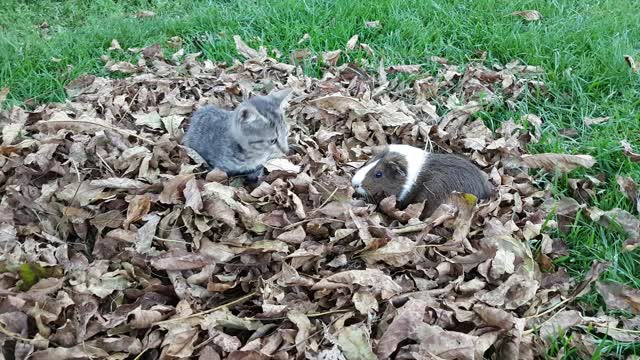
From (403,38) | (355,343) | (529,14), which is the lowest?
(355,343)

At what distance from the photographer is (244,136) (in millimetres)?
3730

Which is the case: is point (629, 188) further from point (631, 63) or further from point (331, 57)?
point (331, 57)

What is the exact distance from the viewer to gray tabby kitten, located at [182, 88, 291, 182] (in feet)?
12.1

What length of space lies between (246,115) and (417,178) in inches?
47.4

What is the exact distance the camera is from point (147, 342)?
2658 millimetres

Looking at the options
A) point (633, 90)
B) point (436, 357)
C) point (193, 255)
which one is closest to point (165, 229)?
point (193, 255)

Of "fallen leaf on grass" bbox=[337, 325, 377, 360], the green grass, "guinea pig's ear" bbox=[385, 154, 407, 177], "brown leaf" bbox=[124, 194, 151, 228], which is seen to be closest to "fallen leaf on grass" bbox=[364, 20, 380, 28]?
the green grass

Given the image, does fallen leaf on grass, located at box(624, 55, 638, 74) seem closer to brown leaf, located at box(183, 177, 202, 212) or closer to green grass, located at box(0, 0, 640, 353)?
green grass, located at box(0, 0, 640, 353)

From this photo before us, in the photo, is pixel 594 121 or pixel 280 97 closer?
pixel 280 97

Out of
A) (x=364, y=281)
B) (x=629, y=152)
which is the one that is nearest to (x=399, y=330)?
(x=364, y=281)

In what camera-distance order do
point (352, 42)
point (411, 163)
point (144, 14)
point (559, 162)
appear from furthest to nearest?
point (144, 14)
point (352, 42)
point (559, 162)
point (411, 163)

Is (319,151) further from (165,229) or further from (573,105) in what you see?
(573,105)

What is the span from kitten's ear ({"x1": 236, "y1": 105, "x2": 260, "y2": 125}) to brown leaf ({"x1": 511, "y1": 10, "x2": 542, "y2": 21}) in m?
3.38

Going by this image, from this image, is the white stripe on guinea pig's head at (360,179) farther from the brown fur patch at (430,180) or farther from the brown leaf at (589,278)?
the brown leaf at (589,278)
